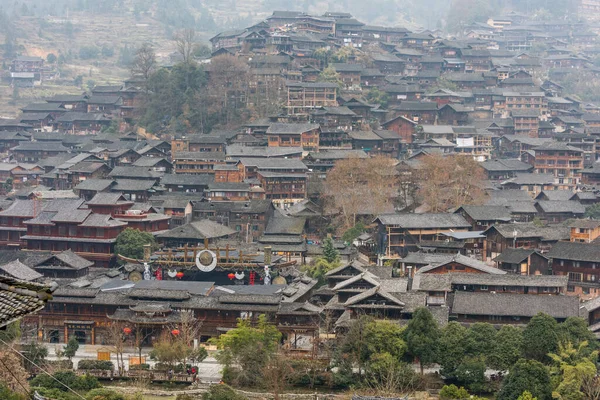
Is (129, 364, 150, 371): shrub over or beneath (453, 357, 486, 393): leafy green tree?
beneath

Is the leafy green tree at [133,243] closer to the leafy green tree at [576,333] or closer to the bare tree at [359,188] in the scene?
the bare tree at [359,188]

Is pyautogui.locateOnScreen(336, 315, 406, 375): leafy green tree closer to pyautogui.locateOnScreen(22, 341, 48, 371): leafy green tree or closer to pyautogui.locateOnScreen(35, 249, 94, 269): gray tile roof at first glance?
pyautogui.locateOnScreen(22, 341, 48, 371): leafy green tree

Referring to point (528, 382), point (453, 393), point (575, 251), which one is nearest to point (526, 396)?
point (528, 382)

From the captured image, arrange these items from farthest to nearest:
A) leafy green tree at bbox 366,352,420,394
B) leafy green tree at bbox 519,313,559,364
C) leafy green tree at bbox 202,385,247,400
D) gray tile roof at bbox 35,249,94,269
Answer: gray tile roof at bbox 35,249,94,269 → leafy green tree at bbox 519,313,559,364 → leafy green tree at bbox 366,352,420,394 → leafy green tree at bbox 202,385,247,400

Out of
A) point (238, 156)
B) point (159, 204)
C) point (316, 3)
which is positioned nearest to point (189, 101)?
point (238, 156)

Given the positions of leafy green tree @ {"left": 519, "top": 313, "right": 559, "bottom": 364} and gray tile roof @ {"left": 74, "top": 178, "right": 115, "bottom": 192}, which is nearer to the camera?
leafy green tree @ {"left": 519, "top": 313, "right": 559, "bottom": 364}

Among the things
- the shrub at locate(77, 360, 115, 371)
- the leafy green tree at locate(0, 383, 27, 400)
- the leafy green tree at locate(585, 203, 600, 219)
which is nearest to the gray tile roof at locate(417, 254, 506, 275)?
the leafy green tree at locate(585, 203, 600, 219)

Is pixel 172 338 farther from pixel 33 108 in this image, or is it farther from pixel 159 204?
pixel 33 108

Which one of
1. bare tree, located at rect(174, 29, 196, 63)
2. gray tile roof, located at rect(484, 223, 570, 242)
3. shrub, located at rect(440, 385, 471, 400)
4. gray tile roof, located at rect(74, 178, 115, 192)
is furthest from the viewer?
bare tree, located at rect(174, 29, 196, 63)

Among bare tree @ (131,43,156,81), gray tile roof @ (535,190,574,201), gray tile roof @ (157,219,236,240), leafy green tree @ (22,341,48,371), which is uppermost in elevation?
bare tree @ (131,43,156,81)
